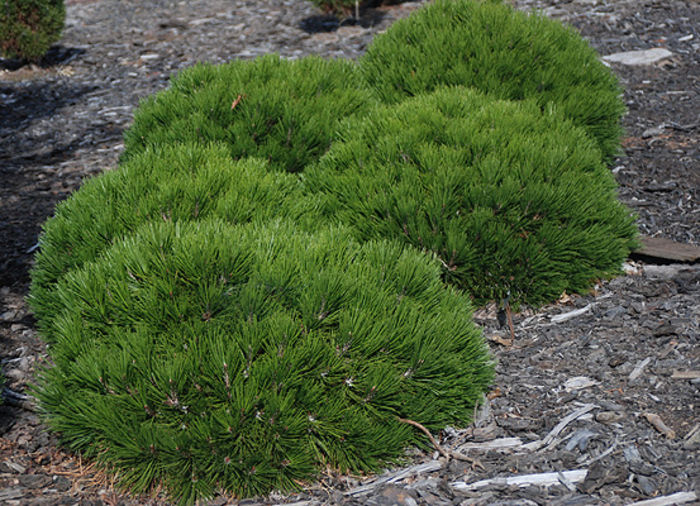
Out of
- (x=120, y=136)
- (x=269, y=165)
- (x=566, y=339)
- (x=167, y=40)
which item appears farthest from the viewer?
(x=167, y=40)

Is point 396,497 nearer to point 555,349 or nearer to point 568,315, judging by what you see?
point 555,349

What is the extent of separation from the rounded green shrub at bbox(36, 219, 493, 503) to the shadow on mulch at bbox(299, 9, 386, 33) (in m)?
7.18

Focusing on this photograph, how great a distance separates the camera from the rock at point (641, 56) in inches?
300

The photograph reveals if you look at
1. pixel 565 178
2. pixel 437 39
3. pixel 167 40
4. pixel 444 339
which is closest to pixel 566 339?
pixel 565 178

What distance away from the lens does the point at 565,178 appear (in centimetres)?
381

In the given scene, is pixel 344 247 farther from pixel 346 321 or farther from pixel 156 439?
pixel 156 439

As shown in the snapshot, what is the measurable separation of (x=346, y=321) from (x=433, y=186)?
4.22 ft

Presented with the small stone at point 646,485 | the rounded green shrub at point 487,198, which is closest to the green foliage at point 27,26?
the rounded green shrub at point 487,198

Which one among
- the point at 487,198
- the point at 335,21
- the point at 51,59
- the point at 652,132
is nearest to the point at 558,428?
the point at 487,198

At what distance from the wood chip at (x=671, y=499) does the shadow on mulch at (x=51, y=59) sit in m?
8.66

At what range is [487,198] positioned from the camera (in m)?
3.73

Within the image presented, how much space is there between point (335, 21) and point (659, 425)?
26.5 feet

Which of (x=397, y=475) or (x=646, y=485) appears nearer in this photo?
(x=646, y=485)

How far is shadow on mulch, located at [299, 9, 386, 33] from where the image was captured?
9.59 metres
